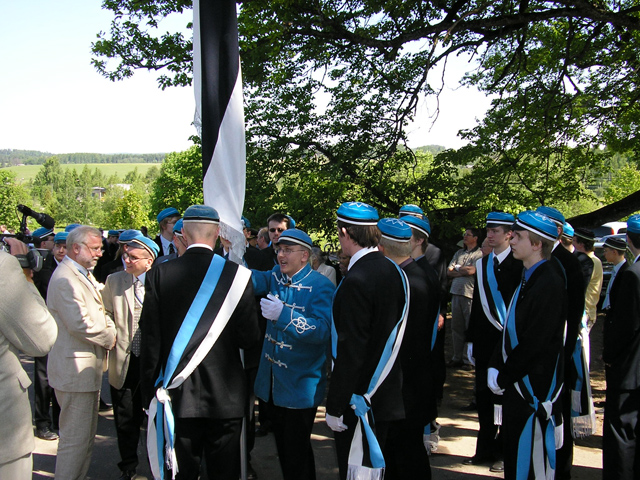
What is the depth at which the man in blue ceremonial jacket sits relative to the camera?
3.50 metres

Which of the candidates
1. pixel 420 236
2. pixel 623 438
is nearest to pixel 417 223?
pixel 420 236

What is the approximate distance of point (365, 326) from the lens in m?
3.13

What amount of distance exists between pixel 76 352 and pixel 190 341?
1.48 m

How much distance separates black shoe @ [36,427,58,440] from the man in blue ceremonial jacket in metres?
3.07

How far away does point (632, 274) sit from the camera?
3.75 meters

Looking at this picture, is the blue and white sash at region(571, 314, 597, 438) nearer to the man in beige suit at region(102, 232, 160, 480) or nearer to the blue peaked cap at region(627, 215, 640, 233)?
the blue peaked cap at region(627, 215, 640, 233)

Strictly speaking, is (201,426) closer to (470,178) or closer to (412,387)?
(412,387)

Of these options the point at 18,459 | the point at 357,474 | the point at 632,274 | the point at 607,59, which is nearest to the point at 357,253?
the point at 357,474

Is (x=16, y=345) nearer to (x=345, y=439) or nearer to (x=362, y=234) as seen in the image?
(x=345, y=439)

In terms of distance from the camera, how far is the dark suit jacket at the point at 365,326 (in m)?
3.11

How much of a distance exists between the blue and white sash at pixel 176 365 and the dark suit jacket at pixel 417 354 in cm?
122

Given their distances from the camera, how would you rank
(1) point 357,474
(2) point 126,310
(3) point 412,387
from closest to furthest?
(1) point 357,474, (3) point 412,387, (2) point 126,310

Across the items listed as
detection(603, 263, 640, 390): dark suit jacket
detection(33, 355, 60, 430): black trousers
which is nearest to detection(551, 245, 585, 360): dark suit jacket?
detection(603, 263, 640, 390): dark suit jacket

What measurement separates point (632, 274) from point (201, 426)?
10.1 feet
